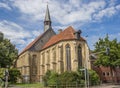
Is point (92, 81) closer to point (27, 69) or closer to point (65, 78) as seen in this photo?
point (65, 78)

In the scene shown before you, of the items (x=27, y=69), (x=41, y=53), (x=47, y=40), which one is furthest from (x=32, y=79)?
(x=47, y=40)

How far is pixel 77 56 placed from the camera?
4994cm

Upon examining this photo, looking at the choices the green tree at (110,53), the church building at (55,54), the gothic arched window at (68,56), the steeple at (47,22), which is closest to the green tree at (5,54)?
the church building at (55,54)

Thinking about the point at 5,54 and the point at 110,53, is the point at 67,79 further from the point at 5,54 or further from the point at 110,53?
the point at 5,54

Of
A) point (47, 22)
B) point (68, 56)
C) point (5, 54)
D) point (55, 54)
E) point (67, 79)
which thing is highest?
point (47, 22)

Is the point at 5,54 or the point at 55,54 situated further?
the point at 5,54

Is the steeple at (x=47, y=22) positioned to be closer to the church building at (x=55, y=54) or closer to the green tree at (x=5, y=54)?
the church building at (x=55, y=54)

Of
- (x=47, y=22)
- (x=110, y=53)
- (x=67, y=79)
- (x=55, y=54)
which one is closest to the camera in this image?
(x=67, y=79)

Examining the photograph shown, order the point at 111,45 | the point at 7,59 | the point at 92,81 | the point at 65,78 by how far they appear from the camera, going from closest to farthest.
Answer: the point at 65,78
the point at 92,81
the point at 111,45
the point at 7,59

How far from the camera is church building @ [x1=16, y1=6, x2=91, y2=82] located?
50.2 metres

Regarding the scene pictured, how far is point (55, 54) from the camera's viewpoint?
54.4m

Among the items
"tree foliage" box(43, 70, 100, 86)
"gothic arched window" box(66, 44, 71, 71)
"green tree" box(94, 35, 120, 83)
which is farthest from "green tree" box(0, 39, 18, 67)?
"green tree" box(94, 35, 120, 83)

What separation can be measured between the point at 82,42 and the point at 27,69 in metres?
19.9

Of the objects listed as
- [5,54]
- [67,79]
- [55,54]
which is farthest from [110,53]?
[5,54]
